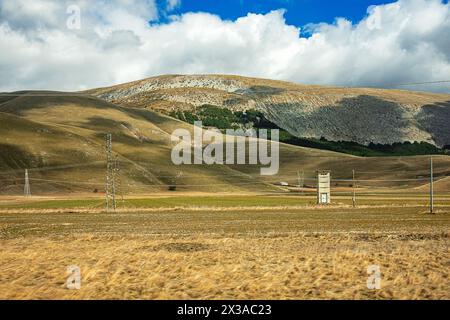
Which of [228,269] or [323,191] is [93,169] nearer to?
[323,191]

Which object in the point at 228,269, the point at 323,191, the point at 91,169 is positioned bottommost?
the point at 228,269

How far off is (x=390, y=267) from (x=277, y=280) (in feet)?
13.0

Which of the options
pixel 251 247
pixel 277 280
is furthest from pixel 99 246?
pixel 277 280

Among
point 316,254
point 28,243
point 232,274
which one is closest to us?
point 232,274

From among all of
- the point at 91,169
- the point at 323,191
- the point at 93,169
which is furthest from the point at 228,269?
the point at 93,169

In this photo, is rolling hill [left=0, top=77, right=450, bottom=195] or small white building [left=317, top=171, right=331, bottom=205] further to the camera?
rolling hill [left=0, top=77, right=450, bottom=195]

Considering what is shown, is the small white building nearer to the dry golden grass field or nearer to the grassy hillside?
the grassy hillside

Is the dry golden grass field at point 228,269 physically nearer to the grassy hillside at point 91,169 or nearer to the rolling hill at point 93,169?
the grassy hillside at point 91,169

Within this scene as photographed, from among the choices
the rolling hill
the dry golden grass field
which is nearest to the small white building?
the dry golden grass field

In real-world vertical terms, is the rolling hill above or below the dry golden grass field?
above

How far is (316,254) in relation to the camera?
1883cm

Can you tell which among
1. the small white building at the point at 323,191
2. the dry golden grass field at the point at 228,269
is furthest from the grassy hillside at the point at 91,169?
the dry golden grass field at the point at 228,269
